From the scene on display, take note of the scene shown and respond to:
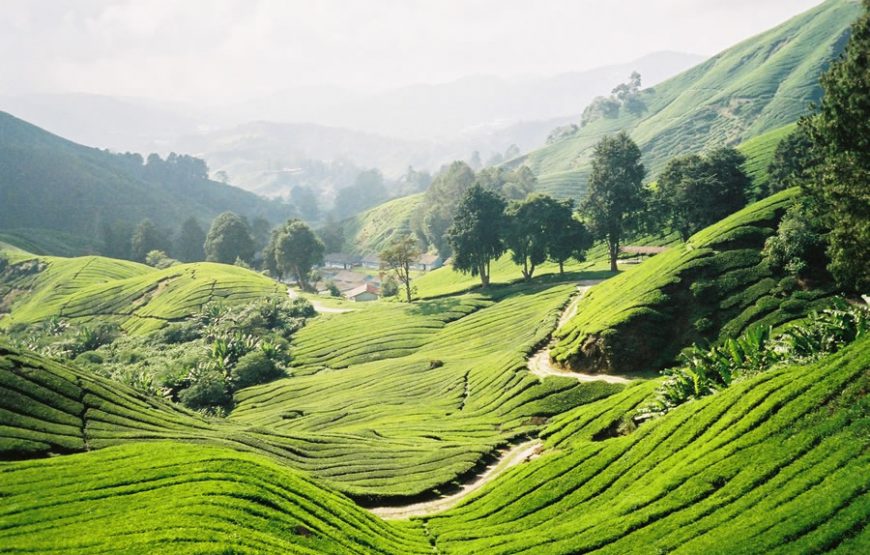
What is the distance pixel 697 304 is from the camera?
163 feet

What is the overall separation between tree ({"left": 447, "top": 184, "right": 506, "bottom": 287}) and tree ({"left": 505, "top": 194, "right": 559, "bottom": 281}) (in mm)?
2169

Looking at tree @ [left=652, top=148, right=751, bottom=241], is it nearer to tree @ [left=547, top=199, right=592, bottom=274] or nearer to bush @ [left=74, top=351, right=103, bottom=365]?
tree @ [left=547, top=199, right=592, bottom=274]

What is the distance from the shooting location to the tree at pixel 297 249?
146875 mm

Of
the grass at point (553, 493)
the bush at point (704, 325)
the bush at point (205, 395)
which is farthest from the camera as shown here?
the bush at point (205, 395)

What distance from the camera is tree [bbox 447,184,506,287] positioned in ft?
323

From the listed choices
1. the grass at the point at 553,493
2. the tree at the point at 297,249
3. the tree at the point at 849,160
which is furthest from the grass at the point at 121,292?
the tree at the point at 849,160

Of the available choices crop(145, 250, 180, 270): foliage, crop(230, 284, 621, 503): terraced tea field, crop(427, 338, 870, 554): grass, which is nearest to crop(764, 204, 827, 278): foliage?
crop(230, 284, 621, 503): terraced tea field

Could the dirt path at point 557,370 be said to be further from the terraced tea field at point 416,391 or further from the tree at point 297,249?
the tree at point 297,249

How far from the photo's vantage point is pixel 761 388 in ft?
79.2

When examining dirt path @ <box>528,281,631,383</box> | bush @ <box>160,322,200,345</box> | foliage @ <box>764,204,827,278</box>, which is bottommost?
dirt path @ <box>528,281,631,383</box>

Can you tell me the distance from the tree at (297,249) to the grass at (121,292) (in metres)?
12.8

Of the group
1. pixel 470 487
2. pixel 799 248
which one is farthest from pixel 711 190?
pixel 470 487

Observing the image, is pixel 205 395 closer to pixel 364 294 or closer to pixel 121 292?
pixel 121 292

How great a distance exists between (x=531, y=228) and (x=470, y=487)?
211ft
